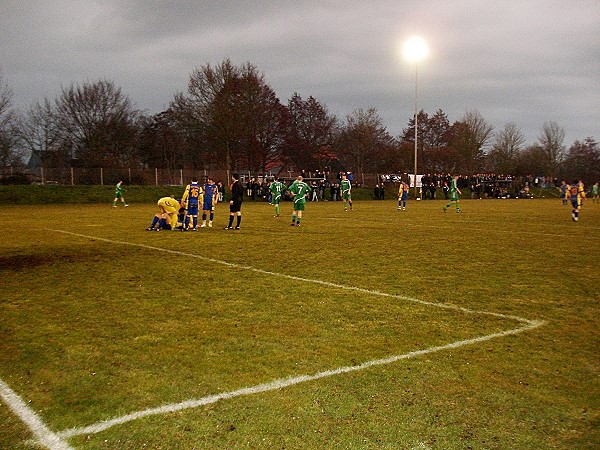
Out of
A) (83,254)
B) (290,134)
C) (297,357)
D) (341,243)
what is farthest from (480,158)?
(297,357)

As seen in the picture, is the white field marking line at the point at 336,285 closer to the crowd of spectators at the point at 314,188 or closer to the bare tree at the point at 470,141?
the crowd of spectators at the point at 314,188

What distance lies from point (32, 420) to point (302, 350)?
2671 millimetres

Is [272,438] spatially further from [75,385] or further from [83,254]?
[83,254]

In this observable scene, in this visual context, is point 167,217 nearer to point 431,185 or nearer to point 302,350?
point 302,350

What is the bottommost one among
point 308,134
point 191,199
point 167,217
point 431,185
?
point 167,217

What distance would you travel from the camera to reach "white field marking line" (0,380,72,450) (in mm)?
3611

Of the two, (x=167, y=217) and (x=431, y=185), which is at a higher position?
(x=431, y=185)

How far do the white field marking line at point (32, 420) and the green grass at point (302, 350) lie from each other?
5 cm

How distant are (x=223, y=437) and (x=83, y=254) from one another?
1035cm

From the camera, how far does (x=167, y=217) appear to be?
63.6 feet

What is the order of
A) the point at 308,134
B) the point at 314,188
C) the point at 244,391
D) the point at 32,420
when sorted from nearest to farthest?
the point at 32,420 < the point at 244,391 < the point at 314,188 < the point at 308,134

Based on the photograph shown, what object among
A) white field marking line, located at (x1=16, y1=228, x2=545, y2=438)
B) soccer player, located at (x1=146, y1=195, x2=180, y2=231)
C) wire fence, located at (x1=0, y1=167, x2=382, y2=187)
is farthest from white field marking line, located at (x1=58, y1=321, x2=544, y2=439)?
wire fence, located at (x1=0, y1=167, x2=382, y2=187)

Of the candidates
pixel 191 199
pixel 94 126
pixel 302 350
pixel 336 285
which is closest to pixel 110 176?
pixel 94 126

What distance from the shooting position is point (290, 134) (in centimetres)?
7438
